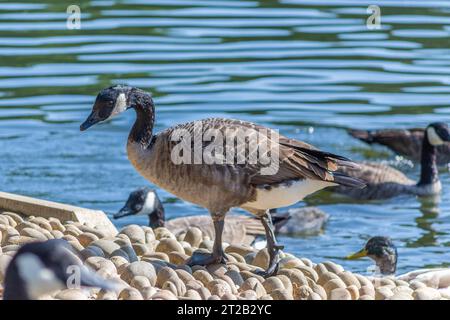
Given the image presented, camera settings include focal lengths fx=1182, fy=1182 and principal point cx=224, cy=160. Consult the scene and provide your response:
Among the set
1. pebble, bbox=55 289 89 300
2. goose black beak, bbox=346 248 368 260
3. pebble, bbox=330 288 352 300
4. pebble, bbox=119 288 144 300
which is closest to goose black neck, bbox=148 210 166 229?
goose black beak, bbox=346 248 368 260

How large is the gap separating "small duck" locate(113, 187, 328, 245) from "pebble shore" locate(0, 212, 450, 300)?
320cm

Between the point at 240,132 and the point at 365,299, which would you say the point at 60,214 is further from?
the point at 365,299

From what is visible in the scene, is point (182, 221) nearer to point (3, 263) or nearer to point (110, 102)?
point (110, 102)

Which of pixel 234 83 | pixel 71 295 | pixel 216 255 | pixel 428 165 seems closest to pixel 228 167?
pixel 216 255

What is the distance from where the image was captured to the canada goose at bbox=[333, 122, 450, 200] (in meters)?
15.0

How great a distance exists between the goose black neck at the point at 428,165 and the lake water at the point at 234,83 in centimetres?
38

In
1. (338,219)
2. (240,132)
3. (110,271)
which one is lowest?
(338,219)

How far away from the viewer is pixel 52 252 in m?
6.09

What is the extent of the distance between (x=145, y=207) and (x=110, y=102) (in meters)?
4.30

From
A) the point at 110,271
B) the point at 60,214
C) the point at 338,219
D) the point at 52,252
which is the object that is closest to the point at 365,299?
the point at 110,271

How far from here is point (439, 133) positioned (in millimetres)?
15414

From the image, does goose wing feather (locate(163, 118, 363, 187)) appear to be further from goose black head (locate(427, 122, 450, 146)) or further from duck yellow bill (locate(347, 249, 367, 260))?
goose black head (locate(427, 122, 450, 146))

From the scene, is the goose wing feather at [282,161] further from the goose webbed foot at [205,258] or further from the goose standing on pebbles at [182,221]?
the goose standing on pebbles at [182,221]

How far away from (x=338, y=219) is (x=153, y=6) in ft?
30.3
